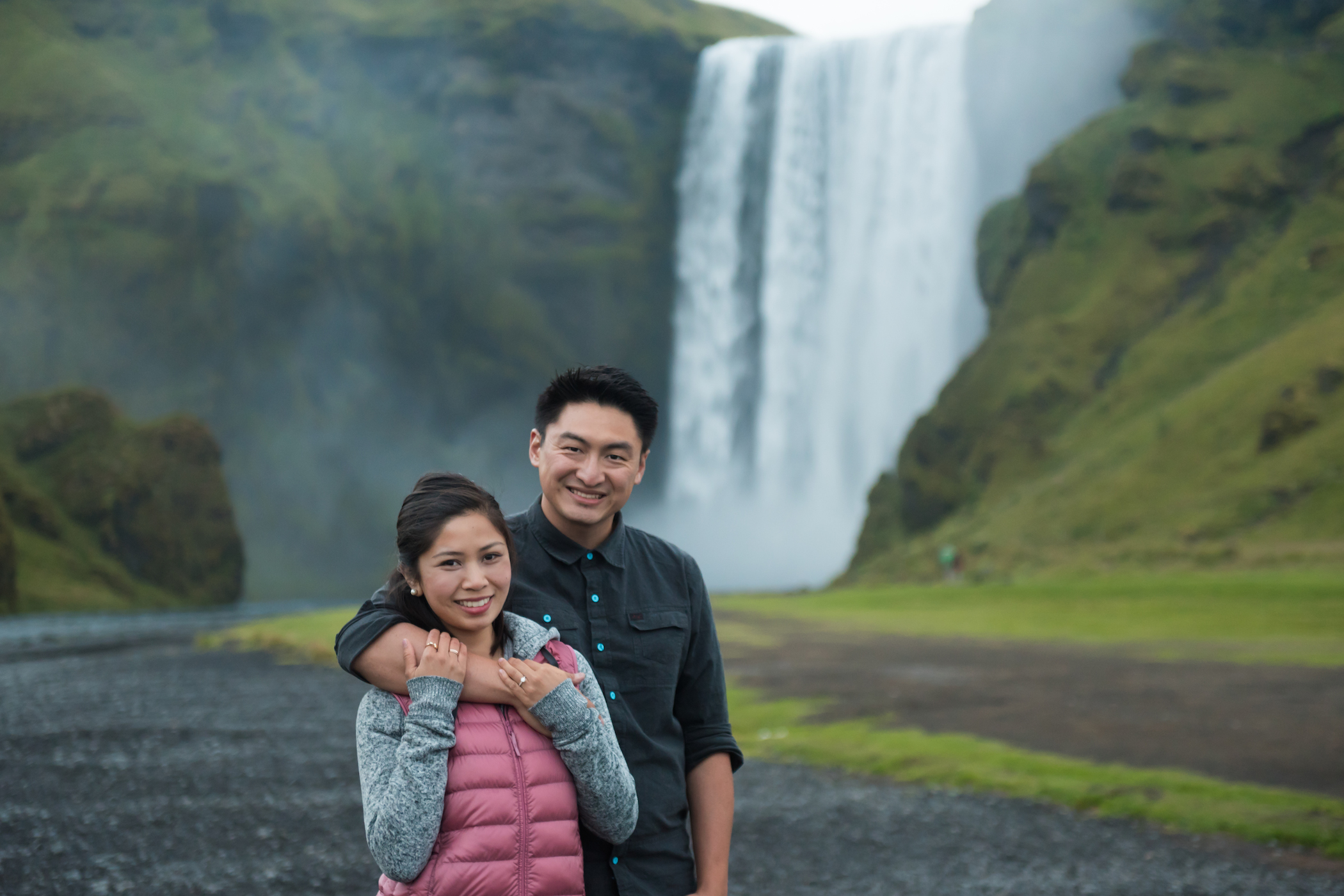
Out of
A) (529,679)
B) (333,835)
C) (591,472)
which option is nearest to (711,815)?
(529,679)

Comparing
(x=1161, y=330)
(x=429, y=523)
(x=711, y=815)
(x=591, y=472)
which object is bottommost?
(x=711, y=815)

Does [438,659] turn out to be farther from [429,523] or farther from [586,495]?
[586,495]

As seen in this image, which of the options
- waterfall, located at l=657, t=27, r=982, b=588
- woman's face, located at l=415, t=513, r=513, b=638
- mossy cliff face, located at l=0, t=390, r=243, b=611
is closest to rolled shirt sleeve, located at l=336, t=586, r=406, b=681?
woman's face, located at l=415, t=513, r=513, b=638

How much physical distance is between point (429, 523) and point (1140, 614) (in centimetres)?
2750

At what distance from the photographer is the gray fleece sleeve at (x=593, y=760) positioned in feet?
9.68

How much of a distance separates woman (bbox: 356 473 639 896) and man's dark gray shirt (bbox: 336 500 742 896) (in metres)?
0.17

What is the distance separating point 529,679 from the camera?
295 centimetres

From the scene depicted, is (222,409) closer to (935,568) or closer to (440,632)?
(935,568)

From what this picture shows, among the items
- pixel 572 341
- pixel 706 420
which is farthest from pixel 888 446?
pixel 572 341

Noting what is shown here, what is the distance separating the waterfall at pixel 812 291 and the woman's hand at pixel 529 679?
228 feet

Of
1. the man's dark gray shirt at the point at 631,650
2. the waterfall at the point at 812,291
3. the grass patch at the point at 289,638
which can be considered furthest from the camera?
the waterfall at the point at 812,291

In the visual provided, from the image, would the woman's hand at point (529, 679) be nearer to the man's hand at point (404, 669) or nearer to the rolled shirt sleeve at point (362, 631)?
the man's hand at point (404, 669)

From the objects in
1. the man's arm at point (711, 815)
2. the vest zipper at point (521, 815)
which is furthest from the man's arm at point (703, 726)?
the vest zipper at point (521, 815)

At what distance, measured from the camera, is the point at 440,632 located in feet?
10.0
